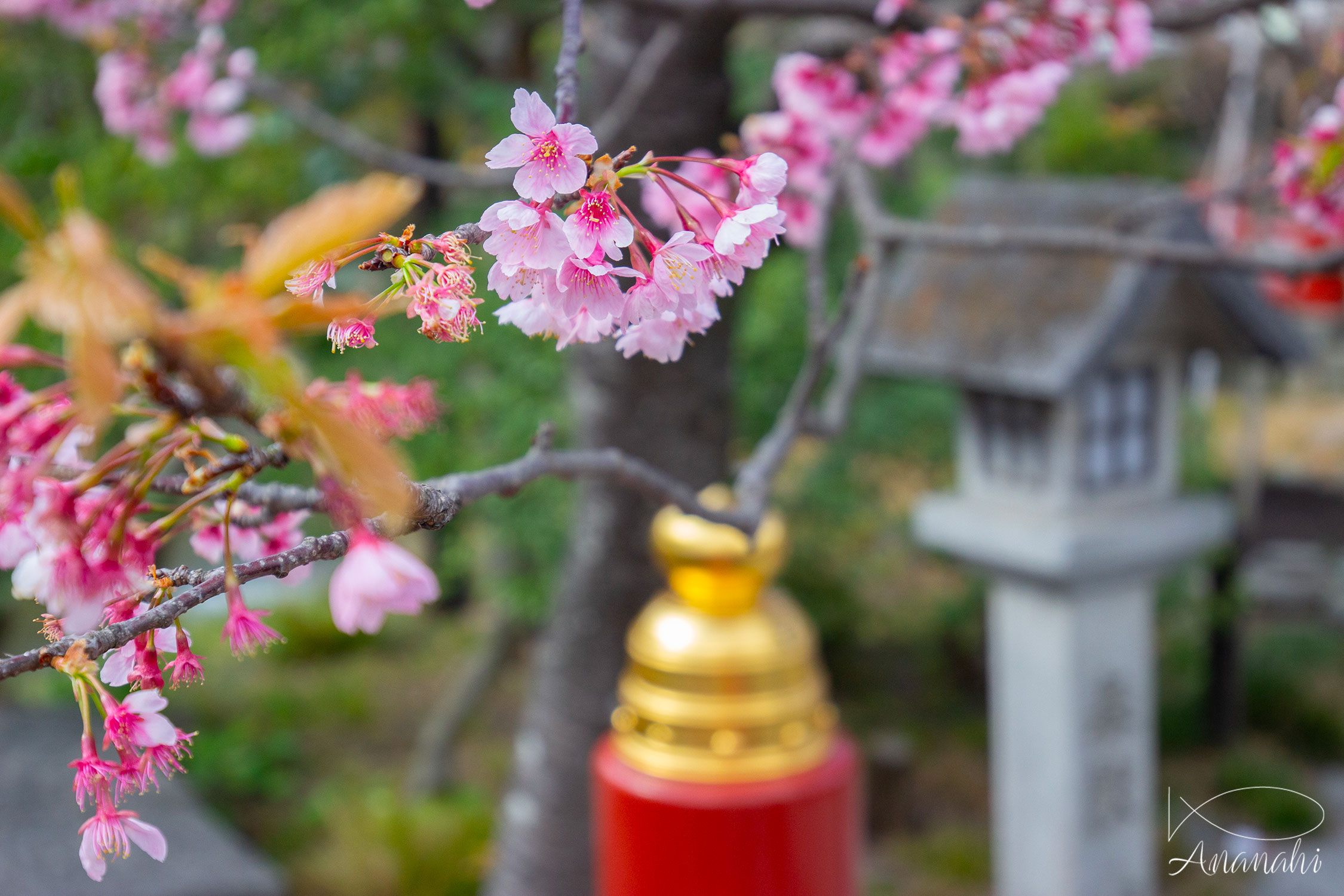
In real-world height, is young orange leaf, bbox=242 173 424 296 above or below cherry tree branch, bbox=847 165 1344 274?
above

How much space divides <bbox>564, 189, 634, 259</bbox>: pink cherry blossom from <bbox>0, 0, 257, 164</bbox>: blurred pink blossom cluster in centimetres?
183

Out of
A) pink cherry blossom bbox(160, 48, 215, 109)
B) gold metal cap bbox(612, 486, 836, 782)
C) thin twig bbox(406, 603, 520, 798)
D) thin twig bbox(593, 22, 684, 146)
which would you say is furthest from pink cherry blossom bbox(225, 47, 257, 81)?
thin twig bbox(406, 603, 520, 798)

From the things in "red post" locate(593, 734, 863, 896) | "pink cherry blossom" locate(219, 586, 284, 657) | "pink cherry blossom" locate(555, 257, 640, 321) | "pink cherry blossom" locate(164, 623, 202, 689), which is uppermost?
"pink cherry blossom" locate(555, 257, 640, 321)

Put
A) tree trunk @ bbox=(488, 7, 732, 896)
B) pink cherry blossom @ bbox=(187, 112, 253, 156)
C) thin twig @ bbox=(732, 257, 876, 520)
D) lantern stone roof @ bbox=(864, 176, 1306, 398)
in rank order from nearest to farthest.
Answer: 1. thin twig @ bbox=(732, 257, 876, 520)
2. tree trunk @ bbox=(488, 7, 732, 896)
3. lantern stone roof @ bbox=(864, 176, 1306, 398)
4. pink cherry blossom @ bbox=(187, 112, 253, 156)

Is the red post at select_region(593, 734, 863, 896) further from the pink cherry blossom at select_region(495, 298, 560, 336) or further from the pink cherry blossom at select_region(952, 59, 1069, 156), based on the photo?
the pink cherry blossom at select_region(952, 59, 1069, 156)

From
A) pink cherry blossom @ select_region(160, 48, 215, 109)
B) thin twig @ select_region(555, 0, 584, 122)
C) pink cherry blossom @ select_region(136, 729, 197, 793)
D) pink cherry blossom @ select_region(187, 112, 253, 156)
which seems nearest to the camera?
pink cherry blossom @ select_region(136, 729, 197, 793)

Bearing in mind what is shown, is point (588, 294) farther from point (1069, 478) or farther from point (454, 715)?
point (454, 715)

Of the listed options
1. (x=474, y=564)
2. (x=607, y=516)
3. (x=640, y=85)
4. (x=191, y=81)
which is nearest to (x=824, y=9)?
(x=640, y=85)

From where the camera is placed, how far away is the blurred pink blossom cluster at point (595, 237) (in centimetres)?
53

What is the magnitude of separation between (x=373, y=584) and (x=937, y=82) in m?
1.33

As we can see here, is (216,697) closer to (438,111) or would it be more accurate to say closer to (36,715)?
(36,715)

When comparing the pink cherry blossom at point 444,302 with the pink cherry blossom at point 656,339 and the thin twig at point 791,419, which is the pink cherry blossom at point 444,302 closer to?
the pink cherry blossom at point 656,339

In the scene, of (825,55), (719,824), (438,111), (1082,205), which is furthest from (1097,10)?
(438,111)

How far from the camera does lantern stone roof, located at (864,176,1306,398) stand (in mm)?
2172
